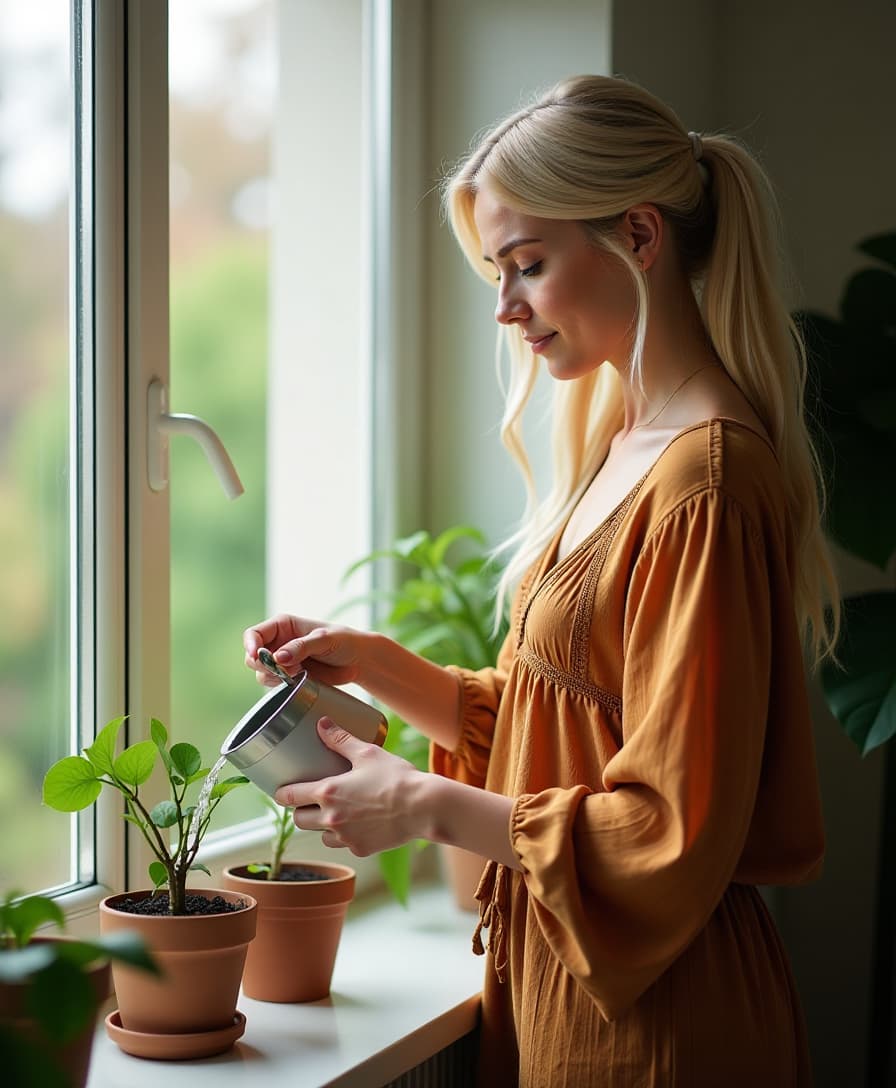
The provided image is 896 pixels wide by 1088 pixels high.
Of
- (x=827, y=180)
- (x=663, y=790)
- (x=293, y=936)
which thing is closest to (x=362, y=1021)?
(x=293, y=936)

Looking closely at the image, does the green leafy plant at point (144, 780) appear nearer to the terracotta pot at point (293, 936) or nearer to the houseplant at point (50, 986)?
the terracotta pot at point (293, 936)

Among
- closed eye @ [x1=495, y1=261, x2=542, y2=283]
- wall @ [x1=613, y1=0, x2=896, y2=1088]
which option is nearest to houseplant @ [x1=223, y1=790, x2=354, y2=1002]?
closed eye @ [x1=495, y1=261, x2=542, y2=283]

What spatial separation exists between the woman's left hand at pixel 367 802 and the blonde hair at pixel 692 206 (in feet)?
1.49

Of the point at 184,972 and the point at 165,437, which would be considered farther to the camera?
the point at 165,437

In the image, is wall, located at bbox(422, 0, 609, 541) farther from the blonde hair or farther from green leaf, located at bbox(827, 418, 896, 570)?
the blonde hair

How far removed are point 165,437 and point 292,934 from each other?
0.59 metres

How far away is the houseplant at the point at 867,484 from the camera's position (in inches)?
67.6

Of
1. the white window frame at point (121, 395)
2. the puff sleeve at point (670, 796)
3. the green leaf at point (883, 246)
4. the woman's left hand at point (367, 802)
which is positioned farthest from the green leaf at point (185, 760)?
the green leaf at point (883, 246)

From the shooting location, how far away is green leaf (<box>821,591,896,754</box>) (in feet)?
5.32

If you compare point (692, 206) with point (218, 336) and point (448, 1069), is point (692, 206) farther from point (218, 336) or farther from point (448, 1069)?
point (448, 1069)

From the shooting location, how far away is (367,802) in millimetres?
1119

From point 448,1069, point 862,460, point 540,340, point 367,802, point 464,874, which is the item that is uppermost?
point 540,340

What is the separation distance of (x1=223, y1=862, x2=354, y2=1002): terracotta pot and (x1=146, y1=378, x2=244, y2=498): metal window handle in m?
0.45

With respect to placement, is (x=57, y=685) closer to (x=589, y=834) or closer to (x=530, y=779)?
(x=530, y=779)
